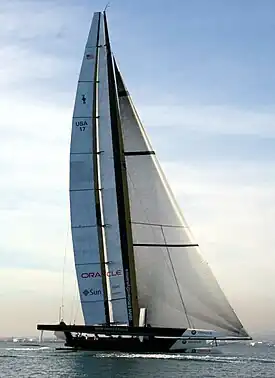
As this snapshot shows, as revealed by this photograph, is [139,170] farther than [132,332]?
Yes

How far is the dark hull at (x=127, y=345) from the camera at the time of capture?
3706 cm

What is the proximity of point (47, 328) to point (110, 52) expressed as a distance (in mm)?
14103

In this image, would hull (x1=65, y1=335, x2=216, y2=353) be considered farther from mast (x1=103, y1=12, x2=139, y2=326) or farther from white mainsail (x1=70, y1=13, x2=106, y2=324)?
mast (x1=103, y1=12, x2=139, y2=326)

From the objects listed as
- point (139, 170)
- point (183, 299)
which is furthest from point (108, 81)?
point (183, 299)

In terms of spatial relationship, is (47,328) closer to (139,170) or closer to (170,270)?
(170,270)

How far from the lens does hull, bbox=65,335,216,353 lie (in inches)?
1460

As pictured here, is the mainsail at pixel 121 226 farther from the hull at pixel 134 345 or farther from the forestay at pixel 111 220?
the hull at pixel 134 345

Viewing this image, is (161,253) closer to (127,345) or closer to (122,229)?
(122,229)

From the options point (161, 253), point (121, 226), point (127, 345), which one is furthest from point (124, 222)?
point (127, 345)

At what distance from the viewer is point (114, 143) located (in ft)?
130

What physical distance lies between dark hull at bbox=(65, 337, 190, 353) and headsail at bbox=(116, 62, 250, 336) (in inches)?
53.9

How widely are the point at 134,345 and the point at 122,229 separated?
5712 millimetres

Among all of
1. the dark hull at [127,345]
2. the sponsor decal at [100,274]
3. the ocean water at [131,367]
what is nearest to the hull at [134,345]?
the dark hull at [127,345]

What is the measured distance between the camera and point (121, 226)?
129ft
